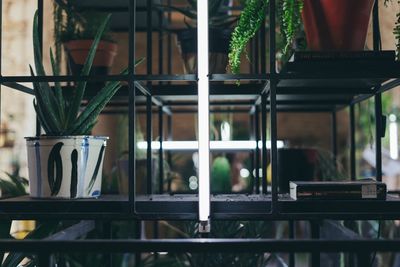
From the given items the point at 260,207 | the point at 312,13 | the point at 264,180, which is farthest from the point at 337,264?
the point at 312,13

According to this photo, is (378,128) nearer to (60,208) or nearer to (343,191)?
(343,191)

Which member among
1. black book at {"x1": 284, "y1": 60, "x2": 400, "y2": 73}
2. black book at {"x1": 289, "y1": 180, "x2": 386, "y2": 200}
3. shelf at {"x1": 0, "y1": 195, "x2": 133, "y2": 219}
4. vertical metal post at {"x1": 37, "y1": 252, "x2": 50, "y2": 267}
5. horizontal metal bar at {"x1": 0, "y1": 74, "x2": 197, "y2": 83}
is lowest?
vertical metal post at {"x1": 37, "y1": 252, "x2": 50, "y2": 267}

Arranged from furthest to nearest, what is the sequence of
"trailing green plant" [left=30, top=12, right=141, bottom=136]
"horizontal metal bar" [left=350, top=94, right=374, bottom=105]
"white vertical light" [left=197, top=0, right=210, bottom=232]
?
"horizontal metal bar" [left=350, top=94, right=374, bottom=105] < "trailing green plant" [left=30, top=12, right=141, bottom=136] < "white vertical light" [left=197, top=0, right=210, bottom=232]

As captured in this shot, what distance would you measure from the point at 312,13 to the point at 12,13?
9.15ft

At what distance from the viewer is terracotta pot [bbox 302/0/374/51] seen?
143 cm

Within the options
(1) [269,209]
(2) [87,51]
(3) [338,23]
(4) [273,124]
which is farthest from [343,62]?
(2) [87,51]

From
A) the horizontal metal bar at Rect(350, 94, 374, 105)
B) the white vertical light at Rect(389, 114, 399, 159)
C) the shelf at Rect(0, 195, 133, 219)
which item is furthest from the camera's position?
the white vertical light at Rect(389, 114, 399, 159)

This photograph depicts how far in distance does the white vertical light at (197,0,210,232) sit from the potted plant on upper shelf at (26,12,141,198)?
0.31m

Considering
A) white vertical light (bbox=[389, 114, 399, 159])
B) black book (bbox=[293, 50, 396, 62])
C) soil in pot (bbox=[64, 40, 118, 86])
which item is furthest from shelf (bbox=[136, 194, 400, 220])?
white vertical light (bbox=[389, 114, 399, 159])

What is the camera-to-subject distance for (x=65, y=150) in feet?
4.93

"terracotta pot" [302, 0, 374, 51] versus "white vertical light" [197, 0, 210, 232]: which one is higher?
"terracotta pot" [302, 0, 374, 51]

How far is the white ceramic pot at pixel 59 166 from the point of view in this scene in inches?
58.8

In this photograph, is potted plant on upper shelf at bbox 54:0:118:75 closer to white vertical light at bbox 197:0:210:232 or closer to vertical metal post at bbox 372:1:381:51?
white vertical light at bbox 197:0:210:232

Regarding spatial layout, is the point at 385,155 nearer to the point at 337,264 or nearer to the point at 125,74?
the point at 337,264
